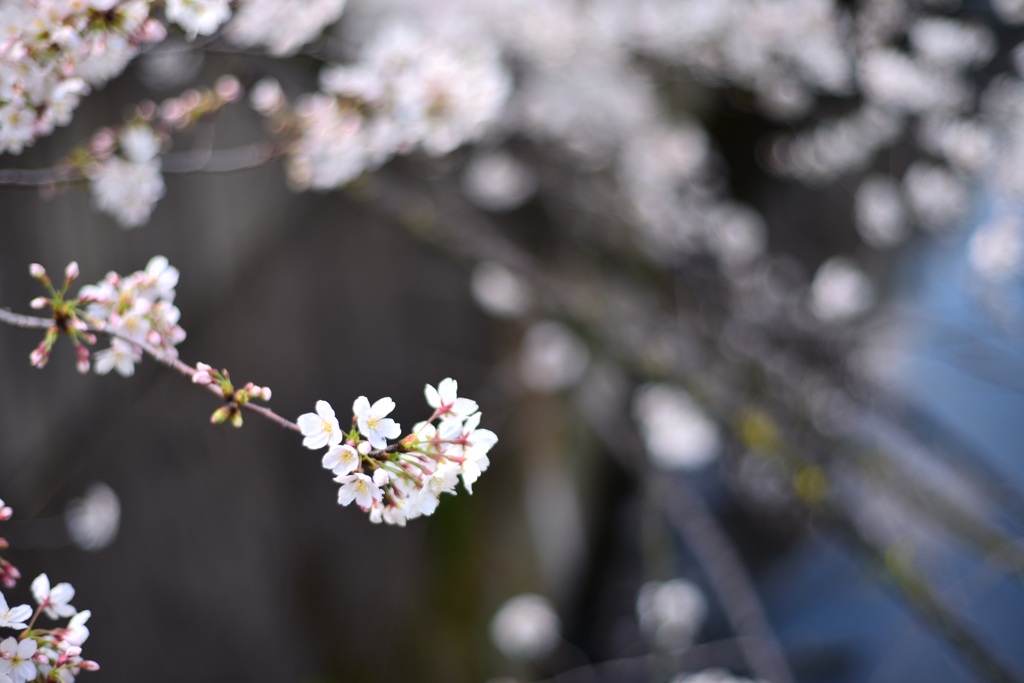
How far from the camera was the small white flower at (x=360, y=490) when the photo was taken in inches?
29.2

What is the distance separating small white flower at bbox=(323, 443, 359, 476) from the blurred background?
835mm

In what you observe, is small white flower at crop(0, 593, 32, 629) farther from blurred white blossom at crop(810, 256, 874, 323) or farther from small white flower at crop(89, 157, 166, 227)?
blurred white blossom at crop(810, 256, 874, 323)

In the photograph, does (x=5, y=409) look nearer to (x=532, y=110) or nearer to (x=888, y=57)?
(x=532, y=110)

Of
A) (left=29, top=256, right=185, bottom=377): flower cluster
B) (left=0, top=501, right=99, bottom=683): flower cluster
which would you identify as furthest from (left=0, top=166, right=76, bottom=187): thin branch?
(left=0, top=501, right=99, bottom=683): flower cluster

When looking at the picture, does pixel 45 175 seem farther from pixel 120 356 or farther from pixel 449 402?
pixel 449 402

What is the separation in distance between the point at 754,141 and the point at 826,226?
845 mm

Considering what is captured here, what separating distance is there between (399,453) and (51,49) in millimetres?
728

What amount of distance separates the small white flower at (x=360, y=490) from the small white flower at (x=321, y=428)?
1.7 inches

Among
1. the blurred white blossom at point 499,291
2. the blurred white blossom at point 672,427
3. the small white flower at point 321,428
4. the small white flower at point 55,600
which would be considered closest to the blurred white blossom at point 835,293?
the blurred white blossom at point 672,427

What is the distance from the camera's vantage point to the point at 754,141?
17.0 feet

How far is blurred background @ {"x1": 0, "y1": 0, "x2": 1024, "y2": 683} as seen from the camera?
79.0 inches

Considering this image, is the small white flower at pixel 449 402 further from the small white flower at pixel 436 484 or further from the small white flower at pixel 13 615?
the small white flower at pixel 13 615

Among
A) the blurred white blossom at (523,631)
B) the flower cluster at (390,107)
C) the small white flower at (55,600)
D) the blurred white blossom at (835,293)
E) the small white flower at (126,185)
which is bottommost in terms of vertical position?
the small white flower at (55,600)

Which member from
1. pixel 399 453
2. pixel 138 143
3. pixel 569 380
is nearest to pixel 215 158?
pixel 138 143
